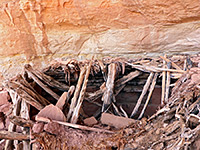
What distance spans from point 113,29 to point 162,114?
74 cm

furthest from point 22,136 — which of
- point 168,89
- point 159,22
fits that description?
point 159,22

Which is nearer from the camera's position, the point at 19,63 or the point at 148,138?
the point at 148,138

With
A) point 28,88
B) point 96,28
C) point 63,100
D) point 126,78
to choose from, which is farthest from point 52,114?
point 96,28

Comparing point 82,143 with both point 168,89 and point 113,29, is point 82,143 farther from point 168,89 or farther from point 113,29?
point 113,29

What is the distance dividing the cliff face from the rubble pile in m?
0.35

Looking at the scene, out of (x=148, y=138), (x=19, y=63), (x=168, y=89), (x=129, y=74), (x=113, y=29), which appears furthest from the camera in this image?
(x=19, y=63)

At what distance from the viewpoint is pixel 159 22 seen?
3.92ft

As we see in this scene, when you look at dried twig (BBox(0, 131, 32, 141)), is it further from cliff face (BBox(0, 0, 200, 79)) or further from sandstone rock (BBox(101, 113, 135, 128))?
cliff face (BBox(0, 0, 200, 79))

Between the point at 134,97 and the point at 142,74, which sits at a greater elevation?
the point at 142,74

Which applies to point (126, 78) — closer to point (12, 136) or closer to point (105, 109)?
point (105, 109)

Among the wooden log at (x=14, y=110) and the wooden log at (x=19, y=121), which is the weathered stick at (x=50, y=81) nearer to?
the wooden log at (x=14, y=110)

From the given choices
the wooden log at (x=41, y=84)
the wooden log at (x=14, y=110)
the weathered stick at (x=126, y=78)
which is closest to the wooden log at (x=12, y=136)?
the wooden log at (x=14, y=110)

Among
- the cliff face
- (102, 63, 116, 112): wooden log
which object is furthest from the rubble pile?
the cliff face

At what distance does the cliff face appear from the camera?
114 centimetres
